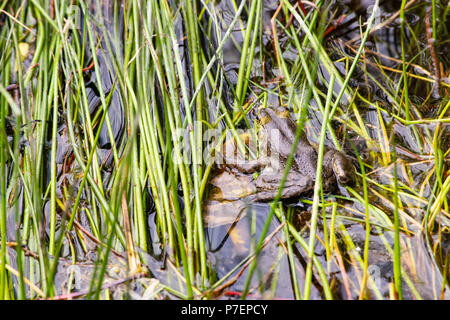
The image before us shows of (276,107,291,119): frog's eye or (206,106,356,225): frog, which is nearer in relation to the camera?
(206,106,356,225): frog

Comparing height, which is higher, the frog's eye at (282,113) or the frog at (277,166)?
the frog's eye at (282,113)

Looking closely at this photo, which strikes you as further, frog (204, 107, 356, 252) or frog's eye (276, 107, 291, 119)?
frog's eye (276, 107, 291, 119)

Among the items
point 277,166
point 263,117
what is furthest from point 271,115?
point 277,166

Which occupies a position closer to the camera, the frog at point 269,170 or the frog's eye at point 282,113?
the frog at point 269,170

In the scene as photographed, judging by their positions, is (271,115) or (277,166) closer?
(277,166)

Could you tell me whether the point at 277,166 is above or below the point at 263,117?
below

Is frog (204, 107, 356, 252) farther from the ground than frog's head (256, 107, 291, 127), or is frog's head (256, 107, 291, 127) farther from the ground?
frog's head (256, 107, 291, 127)

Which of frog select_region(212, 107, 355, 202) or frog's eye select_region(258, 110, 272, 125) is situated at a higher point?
frog's eye select_region(258, 110, 272, 125)

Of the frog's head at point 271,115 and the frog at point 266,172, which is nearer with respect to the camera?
the frog at point 266,172

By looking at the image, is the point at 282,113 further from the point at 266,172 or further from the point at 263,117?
the point at 266,172

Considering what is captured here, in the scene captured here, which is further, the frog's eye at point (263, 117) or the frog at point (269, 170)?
the frog's eye at point (263, 117)
